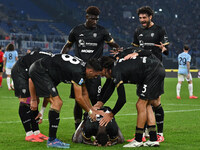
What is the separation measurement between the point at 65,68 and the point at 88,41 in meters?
1.50

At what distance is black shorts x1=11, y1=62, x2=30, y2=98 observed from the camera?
741 centimetres

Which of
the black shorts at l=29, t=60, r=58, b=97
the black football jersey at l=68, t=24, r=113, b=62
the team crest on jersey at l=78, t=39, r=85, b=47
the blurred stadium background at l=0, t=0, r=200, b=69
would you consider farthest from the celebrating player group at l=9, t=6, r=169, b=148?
the blurred stadium background at l=0, t=0, r=200, b=69

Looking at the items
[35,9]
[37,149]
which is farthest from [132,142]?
[35,9]

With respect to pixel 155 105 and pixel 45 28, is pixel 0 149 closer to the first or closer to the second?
pixel 155 105

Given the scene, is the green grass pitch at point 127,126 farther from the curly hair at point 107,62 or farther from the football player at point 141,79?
the curly hair at point 107,62

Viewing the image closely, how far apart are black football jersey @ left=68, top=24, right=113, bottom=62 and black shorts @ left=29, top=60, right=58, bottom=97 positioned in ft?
4.30

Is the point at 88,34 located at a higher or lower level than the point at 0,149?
higher

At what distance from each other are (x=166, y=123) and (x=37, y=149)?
428 cm

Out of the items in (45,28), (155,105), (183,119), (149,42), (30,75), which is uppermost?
(45,28)

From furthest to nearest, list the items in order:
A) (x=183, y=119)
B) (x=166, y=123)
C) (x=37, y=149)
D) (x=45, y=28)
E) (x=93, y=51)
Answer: (x=45, y=28) < (x=183, y=119) < (x=166, y=123) < (x=93, y=51) < (x=37, y=149)

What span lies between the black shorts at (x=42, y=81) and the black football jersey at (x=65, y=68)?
86mm

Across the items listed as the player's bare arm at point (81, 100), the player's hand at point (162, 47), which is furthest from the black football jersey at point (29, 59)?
the player's hand at point (162, 47)

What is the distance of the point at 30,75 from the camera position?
6.87 meters

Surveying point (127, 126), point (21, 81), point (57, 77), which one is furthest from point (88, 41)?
point (127, 126)
